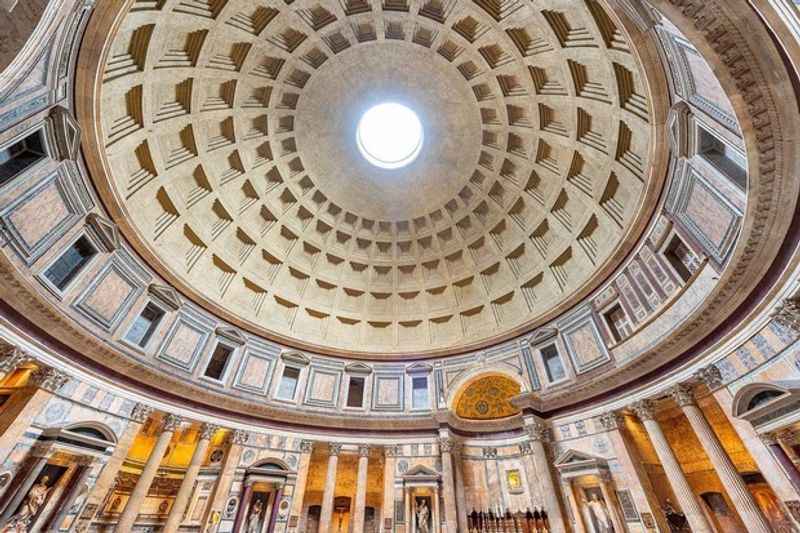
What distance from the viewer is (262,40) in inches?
625

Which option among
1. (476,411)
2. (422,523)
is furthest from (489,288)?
(422,523)

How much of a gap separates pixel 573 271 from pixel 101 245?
22.3m

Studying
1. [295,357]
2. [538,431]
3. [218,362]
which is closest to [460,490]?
[538,431]

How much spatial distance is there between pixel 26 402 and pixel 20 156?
785 centimetres

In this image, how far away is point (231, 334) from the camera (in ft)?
59.2

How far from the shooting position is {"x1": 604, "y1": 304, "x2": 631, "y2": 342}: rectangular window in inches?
581

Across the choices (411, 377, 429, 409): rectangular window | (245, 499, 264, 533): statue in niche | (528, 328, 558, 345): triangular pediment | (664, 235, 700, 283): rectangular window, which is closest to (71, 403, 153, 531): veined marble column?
(245, 499, 264, 533): statue in niche

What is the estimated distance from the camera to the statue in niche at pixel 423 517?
15.0m

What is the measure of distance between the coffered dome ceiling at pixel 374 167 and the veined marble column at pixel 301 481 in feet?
18.9

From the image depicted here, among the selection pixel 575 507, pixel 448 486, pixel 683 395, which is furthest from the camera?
pixel 448 486

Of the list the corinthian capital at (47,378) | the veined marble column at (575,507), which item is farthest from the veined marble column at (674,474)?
the corinthian capital at (47,378)

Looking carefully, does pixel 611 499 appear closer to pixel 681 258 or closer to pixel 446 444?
pixel 446 444

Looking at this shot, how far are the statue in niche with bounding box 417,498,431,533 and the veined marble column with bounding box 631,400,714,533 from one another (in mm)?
9834

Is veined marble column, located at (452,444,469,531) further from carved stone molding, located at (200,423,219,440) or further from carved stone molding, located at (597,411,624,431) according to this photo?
carved stone molding, located at (200,423,219,440)
